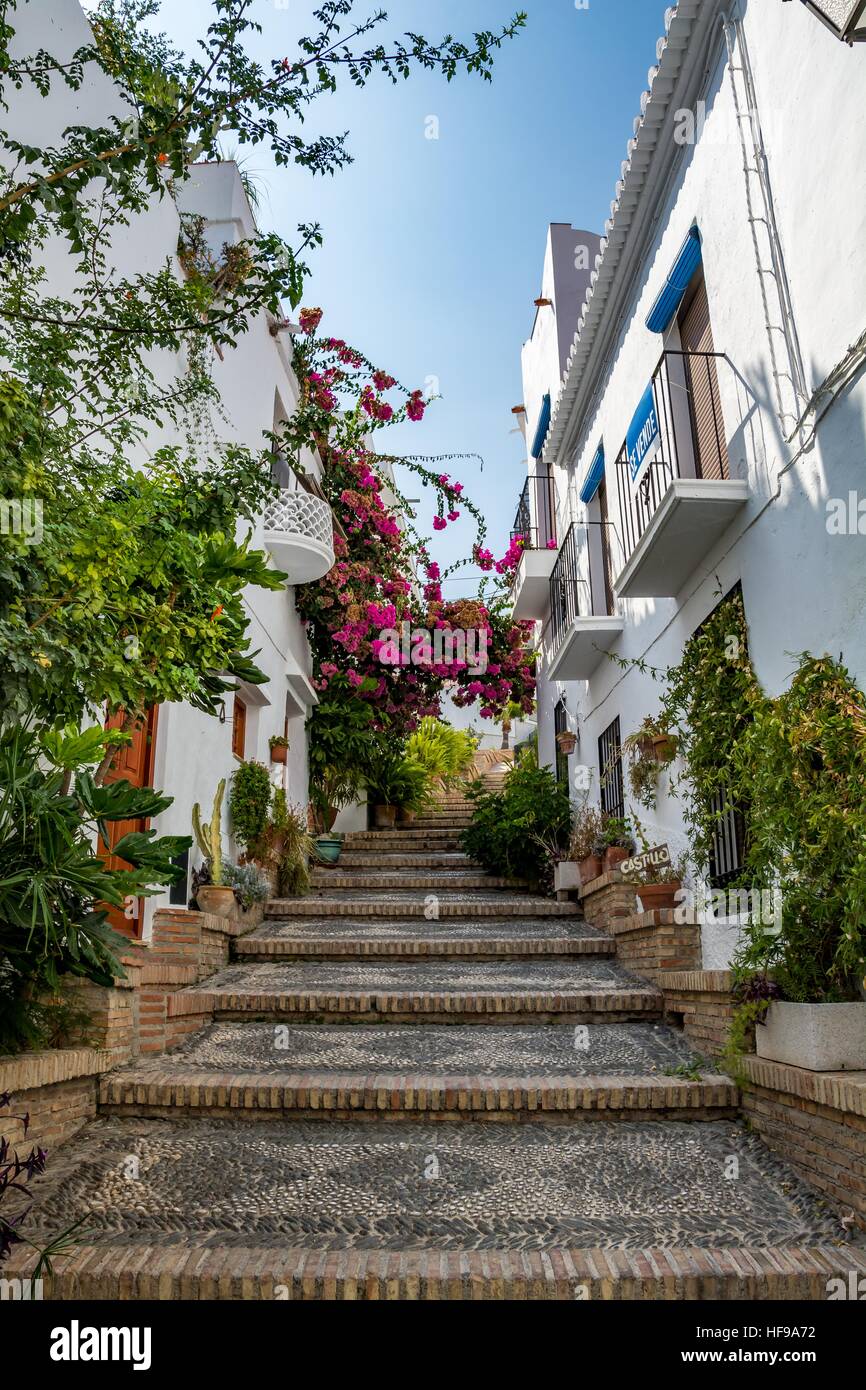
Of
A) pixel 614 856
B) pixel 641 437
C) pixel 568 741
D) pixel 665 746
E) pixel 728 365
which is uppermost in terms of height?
pixel 641 437

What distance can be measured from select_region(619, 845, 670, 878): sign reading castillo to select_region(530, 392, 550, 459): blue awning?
A: 20.9ft

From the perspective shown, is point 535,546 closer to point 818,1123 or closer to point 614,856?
point 614,856

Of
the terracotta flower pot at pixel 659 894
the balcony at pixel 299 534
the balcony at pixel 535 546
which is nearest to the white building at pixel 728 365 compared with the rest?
the terracotta flower pot at pixel 659 894

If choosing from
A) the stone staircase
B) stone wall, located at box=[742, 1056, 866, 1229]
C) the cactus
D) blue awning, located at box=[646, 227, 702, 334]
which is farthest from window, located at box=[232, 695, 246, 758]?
stone wall, located at box=[742, 1056, 866, 1229]

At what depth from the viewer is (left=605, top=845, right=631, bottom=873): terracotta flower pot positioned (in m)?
8.01

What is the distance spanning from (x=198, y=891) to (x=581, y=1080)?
3590 millimetres

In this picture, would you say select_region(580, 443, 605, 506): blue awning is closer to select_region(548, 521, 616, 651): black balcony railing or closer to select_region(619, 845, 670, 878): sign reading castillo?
select_region(548, 521, 616, 651): black balcony railing

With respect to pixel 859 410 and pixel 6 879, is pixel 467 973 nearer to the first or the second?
pixel 6 879

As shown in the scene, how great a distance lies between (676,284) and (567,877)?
5320 millimetres

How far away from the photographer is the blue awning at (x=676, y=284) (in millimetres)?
6578

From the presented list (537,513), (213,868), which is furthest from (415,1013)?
(537,513)

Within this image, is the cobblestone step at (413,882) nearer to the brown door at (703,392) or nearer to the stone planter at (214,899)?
the stone planter at (214,899)

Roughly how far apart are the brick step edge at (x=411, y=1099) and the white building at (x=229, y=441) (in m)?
1.80

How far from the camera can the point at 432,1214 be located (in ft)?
11.0
